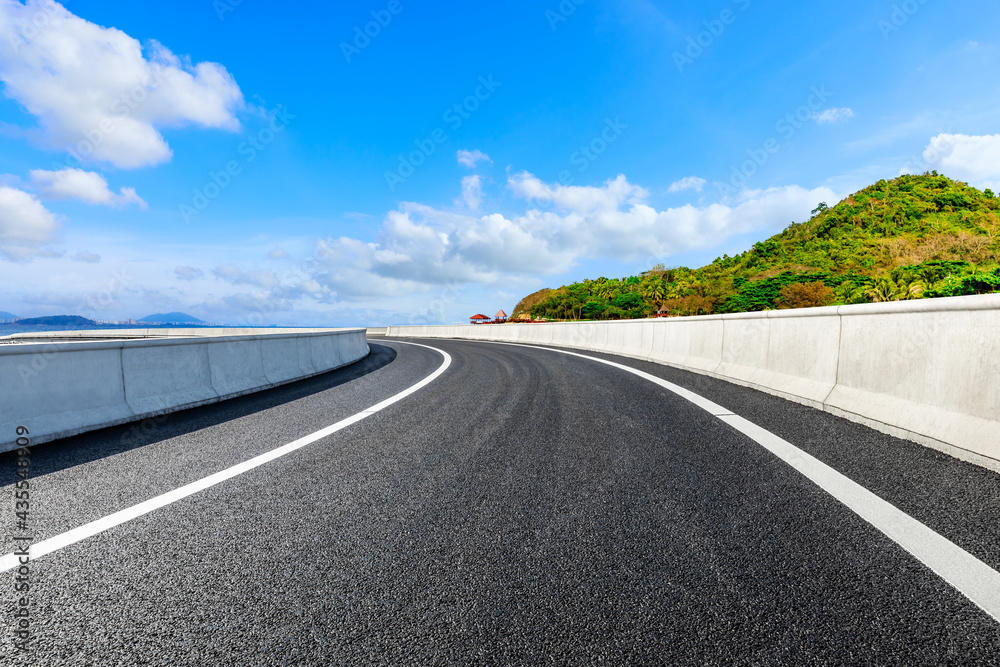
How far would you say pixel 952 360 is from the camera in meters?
4.42

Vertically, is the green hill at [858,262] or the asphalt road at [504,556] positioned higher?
the green hill at [858,262]

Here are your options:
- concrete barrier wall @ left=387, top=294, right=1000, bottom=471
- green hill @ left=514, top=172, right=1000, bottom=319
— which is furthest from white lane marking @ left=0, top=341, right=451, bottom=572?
green hill @ left=514, top=172, right=1000, bottom=319

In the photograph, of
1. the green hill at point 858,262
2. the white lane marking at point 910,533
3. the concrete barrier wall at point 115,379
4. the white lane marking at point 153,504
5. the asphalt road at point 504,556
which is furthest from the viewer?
the green hill at point 858,262

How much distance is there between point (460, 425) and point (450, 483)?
2.04 metres

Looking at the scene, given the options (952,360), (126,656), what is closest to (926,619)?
(126,656)

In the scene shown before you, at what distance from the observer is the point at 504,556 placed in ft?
8.40

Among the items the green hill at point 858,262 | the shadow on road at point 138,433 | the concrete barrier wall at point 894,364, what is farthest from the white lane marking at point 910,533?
the green hill at point 858,262

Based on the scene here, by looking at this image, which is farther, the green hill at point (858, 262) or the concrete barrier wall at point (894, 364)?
the green hill at point (858, 262)

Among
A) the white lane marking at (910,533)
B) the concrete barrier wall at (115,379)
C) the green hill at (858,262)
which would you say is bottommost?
the white lane marking at (910,533)

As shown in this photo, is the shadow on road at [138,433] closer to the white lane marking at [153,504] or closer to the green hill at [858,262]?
the white lane marking at [153,504]

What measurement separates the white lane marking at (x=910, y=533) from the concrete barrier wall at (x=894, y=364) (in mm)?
1188

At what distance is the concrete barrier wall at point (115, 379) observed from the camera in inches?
209

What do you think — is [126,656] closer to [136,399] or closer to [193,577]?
[193,577]

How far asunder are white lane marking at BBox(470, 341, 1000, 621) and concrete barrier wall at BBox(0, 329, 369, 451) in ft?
23.1
